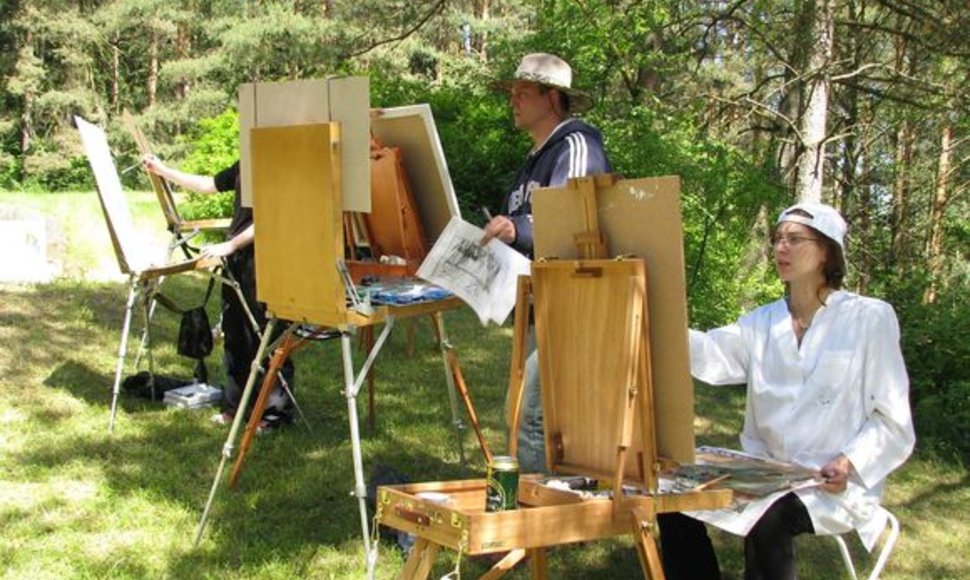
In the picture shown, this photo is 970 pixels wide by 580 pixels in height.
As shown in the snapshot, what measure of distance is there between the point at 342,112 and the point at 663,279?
4.43 feet

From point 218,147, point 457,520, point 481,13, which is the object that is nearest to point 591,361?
point 457,520

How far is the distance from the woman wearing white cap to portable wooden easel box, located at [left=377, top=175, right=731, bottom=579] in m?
0.33

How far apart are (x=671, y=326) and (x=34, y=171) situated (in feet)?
91.4

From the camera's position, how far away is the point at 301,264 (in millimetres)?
3303

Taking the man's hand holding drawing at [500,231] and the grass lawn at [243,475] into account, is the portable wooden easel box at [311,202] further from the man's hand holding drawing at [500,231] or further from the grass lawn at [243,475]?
the man's hand holding drawing at [500,231]

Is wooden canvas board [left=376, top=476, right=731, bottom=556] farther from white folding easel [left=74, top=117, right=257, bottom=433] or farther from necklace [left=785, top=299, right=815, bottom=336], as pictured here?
white folding easel [left=74, top=117, right=257, bottom=433]

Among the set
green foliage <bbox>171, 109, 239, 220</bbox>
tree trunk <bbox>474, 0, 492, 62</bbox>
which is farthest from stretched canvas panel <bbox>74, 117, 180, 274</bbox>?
tree trunk <bbox>474, 0, 492, 62</bbox>

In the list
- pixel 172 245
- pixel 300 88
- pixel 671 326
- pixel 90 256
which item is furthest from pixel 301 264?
pixel 90 256

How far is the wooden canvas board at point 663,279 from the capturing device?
2209 millimetres

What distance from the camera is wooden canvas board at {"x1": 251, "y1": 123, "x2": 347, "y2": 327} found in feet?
10.4

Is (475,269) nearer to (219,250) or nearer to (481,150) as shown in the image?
(219,250)

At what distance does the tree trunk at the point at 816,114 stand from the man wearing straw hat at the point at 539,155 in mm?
4492

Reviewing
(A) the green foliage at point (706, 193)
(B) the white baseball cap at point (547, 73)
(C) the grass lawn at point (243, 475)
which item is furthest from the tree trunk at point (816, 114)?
(B) the white baseball cap at point (547, 73)

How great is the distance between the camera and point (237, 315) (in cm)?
492
